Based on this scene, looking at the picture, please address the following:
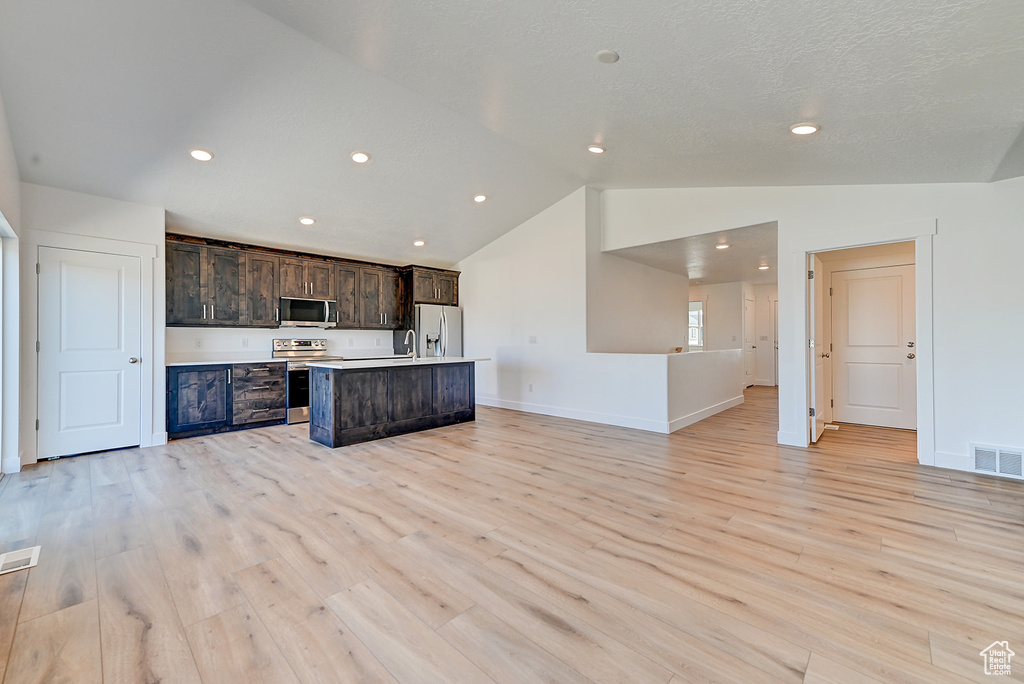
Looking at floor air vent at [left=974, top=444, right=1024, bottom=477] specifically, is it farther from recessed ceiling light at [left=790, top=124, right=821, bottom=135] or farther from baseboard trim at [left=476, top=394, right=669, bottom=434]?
recessed ceiling light at [left=790, top=124, right=821, bottom=135]

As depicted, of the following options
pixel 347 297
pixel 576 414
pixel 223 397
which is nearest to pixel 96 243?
pixel 223 397

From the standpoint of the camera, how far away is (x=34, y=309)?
3.87 meters

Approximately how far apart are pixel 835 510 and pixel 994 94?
2.45 m

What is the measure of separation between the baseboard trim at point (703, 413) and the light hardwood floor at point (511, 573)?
1453 mm

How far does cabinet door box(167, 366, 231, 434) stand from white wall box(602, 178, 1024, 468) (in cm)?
623

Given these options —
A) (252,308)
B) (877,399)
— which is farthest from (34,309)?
(877,399)

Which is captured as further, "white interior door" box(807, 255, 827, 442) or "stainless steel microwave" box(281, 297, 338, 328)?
"stainless steel microwave" box(281, 297, 338, 328)

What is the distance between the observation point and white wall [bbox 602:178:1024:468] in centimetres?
339

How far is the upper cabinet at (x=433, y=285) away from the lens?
7.05 meters

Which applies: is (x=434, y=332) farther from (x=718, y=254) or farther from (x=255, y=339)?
(x=718, y=254)

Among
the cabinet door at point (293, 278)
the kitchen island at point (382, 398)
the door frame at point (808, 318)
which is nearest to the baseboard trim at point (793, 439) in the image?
the door frame at point (808, 318)

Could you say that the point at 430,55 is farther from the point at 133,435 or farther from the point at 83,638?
the point at 133,435

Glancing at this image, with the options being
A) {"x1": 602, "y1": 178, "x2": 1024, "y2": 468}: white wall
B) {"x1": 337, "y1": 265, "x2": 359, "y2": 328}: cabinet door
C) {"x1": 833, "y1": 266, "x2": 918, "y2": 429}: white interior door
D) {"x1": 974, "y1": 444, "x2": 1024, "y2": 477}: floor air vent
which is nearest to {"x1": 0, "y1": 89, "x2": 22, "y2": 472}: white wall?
{"x1": 337, "y1": 265, "x2": 359, "y2": 328}: cabinet door

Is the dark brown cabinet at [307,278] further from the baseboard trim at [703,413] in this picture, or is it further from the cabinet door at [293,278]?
the baseboard trim at [703,413]
